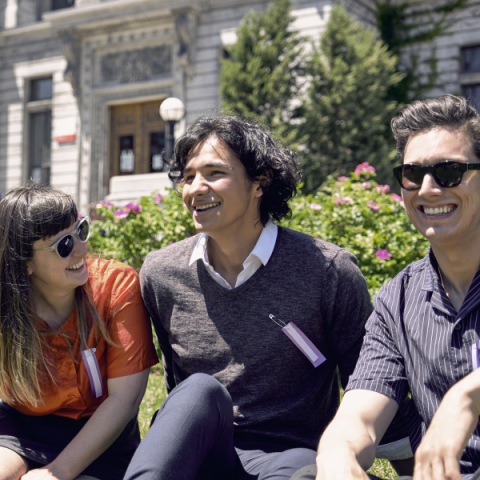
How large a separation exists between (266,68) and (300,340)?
11.7 metres

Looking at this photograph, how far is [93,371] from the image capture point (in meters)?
2.47

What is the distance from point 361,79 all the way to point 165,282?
11221 millimetres

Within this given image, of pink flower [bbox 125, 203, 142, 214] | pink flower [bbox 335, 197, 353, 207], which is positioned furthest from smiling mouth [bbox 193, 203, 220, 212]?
pink flower [bbox 125, 203, 142, 214]

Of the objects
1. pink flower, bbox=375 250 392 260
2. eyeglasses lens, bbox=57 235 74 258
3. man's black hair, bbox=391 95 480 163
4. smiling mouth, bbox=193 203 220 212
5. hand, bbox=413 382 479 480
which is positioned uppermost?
man's black hair, bbox=391 95 480 163

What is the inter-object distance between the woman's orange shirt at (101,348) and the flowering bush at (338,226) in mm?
1980

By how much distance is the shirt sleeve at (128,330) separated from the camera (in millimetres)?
2488

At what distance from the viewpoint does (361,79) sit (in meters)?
12.8

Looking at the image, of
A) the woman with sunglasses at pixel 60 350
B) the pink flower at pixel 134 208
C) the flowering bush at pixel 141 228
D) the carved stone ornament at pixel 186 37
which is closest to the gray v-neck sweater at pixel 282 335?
the woman with sunglasses at pixel 60 350

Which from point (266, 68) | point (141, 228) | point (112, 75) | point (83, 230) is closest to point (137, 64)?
→ point (112, 75)

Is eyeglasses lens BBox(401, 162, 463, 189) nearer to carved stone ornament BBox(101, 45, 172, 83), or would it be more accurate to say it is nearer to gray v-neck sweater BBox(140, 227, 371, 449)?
gray v-neck sweater BBox(140, 227, 371, 449)

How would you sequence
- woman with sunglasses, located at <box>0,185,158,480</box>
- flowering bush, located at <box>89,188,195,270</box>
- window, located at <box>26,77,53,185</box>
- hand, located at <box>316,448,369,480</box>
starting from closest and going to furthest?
1. hand, located at <box>316,448,369,480</box>
2. woman with sunglasses, located at <box>0,185,158,480</box>
3. flowering bush, located at <box>89,188,195,270</box>
4. window, located at <box>26,77,53,185</box>

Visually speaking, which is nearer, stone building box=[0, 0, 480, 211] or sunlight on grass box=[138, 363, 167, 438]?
sunlight on grass box=[138, 363, 167, 438]

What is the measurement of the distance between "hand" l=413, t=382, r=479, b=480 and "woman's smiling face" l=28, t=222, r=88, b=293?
156cm

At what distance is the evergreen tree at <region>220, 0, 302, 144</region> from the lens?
43.1ft
